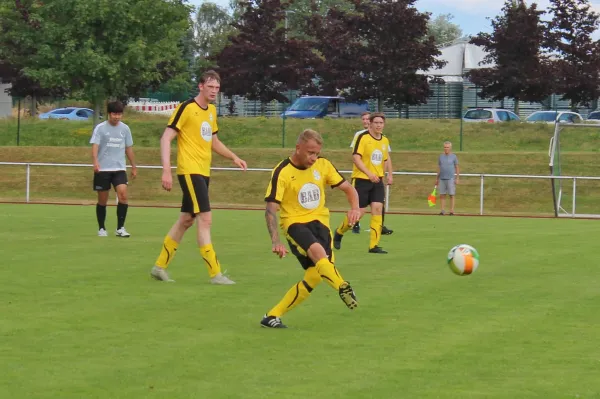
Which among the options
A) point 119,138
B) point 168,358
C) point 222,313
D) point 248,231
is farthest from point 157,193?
point 168,358

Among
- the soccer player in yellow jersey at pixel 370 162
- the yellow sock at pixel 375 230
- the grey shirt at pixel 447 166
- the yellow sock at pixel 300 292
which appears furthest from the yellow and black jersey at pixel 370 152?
the grey shirt at pixel 447 166

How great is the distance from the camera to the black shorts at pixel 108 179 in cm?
1795

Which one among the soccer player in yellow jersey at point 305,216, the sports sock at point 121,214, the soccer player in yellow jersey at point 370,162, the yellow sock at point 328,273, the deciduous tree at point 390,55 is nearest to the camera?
the yellow sock at point 328,273

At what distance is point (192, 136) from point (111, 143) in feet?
18.5

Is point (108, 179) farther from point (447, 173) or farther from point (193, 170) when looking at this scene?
point (447, 173)

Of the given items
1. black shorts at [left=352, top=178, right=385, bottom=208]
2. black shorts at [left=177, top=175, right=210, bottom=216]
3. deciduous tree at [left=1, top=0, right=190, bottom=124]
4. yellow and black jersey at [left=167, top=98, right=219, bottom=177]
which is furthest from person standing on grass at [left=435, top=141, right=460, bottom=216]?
deciduous tree at [left=1, top=0, right=190, bottom=124]

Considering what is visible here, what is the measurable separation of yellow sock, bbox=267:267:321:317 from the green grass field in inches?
6.9

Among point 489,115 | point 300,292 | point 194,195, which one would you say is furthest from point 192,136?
point 489,115

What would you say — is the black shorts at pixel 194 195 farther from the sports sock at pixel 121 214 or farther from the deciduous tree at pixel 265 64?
the deciduous tree at pixel 265 64

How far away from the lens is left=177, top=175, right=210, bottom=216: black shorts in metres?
12.5

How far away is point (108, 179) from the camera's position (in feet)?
59.1

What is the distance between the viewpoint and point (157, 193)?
34.9 meters

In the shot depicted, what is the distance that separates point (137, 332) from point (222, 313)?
1.23 metres

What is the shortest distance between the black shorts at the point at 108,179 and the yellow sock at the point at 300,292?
8.89m
